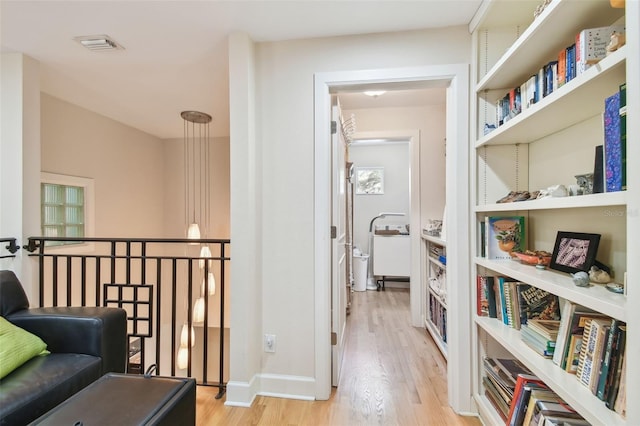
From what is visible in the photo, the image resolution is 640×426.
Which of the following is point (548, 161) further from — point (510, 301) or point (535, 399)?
point (535, 399)

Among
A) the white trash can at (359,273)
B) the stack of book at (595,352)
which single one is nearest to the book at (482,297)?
the stack of book at (595,352)

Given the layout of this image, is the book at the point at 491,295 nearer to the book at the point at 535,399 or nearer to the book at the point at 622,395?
the book at the point at 535,399

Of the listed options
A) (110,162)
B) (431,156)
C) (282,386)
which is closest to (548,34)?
(431,156)

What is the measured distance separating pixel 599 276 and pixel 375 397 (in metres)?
1.40

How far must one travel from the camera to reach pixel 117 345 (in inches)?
62.1

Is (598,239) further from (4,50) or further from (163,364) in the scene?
(163,364)

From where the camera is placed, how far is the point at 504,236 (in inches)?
62.3

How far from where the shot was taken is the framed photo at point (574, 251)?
111cm

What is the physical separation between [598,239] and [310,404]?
1.67 m

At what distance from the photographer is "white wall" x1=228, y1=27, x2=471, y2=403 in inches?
71.9

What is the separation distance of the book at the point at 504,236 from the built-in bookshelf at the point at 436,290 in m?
0.60

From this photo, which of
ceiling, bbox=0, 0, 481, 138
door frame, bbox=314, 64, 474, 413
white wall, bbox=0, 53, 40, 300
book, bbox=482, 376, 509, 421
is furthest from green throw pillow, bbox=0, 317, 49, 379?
book, bbox=482, 376, 509, 421

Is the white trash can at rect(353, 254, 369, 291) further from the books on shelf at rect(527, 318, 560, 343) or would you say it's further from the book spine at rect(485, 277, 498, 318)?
the books on shelf at rect(527, 318, 560, 343)

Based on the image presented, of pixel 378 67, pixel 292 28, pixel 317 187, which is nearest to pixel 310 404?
pixel 317 187
